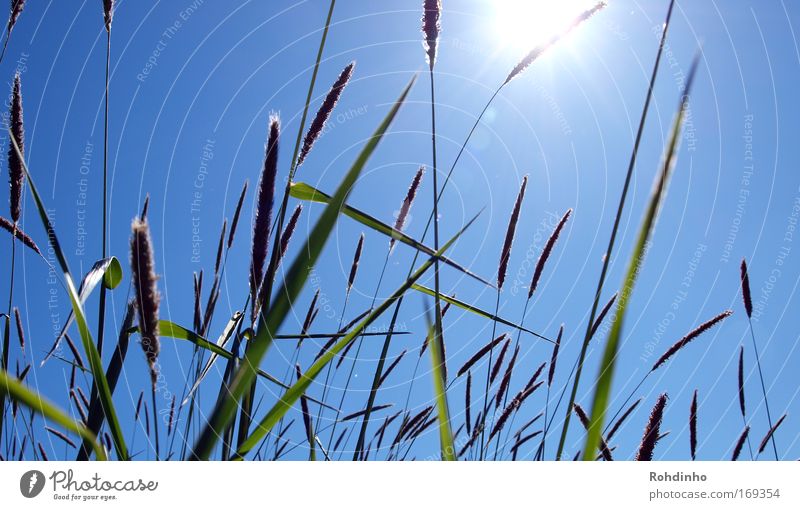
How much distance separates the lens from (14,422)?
1978 millimetres

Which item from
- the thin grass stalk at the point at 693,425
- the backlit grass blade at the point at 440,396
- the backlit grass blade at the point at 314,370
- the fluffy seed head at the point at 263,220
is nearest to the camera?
the fluffy seed head at the point at 263,220

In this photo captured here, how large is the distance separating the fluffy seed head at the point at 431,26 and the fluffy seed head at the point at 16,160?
1.02 meters

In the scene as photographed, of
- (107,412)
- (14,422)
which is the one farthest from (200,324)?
(14,422)

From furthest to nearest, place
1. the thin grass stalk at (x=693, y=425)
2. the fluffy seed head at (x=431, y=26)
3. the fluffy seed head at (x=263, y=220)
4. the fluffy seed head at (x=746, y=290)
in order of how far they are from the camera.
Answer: the fluffy seed head at (x=746, y=290) → the thin grass stalk at (x=693, y=425) → the fluffy seed head at (x=431, y=26) → the fluffy seed head at (x=263, y=220)

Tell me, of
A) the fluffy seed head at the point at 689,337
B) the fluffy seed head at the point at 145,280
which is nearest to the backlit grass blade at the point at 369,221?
the fluffy seed head at the point at 145,280

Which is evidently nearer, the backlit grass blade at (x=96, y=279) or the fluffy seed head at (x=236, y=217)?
the backlit grass blade at (x=96, y=279)

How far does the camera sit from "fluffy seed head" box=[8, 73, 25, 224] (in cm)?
128

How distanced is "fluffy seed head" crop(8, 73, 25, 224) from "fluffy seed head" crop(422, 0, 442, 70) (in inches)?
40.3

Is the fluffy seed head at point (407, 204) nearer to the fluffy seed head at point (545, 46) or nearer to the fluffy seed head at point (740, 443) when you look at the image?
the fluffy seed head at point (545, 46)
